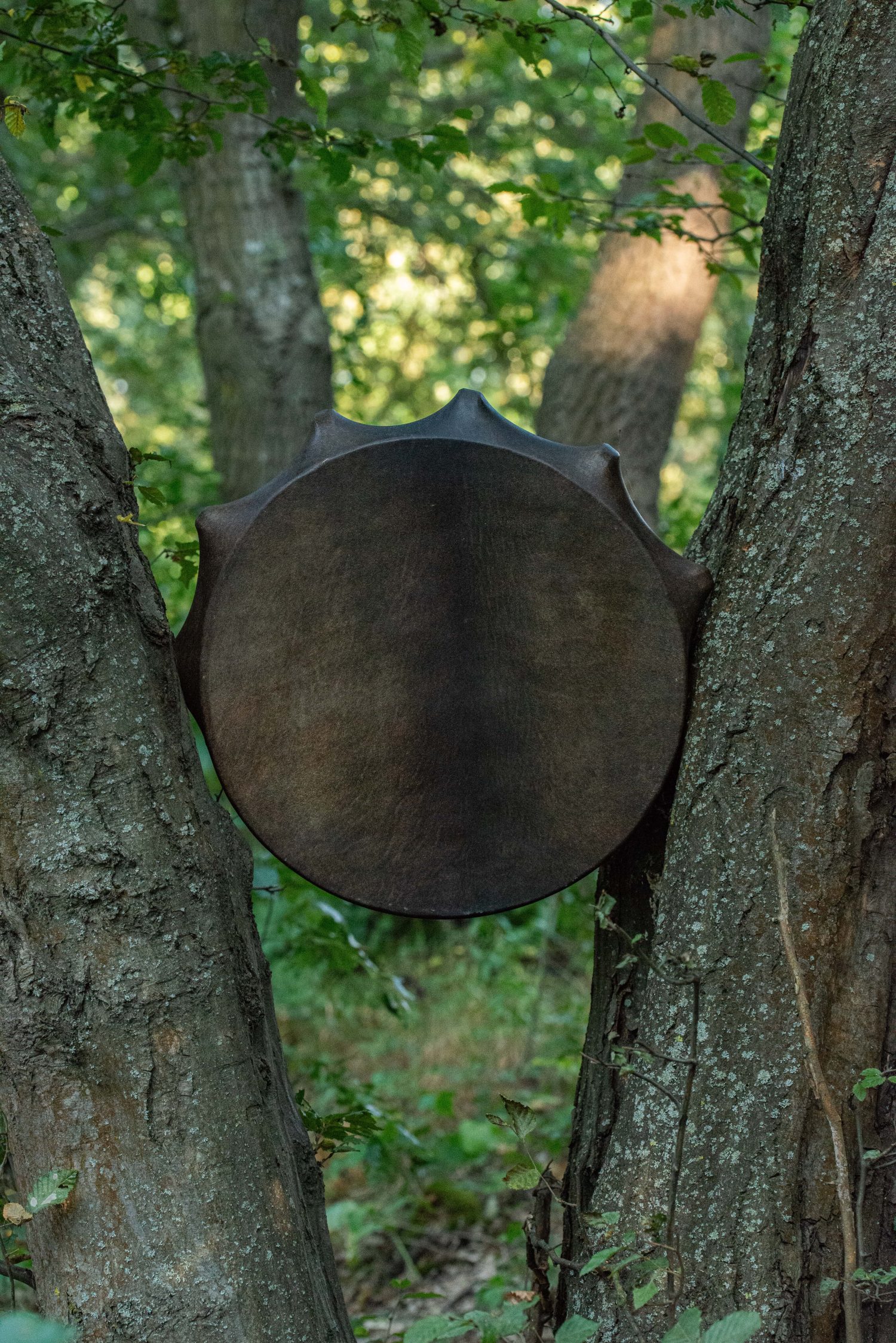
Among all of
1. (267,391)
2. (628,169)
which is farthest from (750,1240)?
(628,169)

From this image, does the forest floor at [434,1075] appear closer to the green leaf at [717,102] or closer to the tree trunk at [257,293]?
the tree trunk at [257,293]

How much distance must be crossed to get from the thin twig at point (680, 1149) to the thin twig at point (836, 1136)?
12cm

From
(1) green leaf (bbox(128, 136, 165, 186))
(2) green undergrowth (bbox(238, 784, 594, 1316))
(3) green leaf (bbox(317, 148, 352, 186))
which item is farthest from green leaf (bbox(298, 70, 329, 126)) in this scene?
(2) green undergrowth (bbox(238, 784, 594, 1316))

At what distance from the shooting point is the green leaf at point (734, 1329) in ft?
3.40

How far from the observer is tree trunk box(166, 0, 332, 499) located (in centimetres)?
354

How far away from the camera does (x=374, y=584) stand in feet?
4.83

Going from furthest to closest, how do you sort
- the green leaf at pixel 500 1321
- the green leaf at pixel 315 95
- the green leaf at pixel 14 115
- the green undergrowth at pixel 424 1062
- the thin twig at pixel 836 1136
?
the green undergrowth at pixel 424 1062 < the green leaf at pixel 315 95 < the green leaf at pixel 14 115 < the green leaf at pixel 500 1321 < the thin twig at pixel 836 1136

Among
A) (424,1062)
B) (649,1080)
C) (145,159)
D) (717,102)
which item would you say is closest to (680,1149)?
(649,1080)

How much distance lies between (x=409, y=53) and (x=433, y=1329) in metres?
2.09

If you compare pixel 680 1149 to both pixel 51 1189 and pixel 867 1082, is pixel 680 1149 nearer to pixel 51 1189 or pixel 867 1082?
pixel 867 1082

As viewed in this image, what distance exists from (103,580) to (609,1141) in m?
0.95

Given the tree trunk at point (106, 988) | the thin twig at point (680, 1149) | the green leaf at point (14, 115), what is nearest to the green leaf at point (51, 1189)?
the tree trunk at point (106, 988)

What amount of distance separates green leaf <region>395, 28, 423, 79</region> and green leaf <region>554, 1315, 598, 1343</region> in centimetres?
198

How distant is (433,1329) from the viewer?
1331 millimetres
